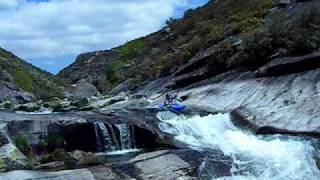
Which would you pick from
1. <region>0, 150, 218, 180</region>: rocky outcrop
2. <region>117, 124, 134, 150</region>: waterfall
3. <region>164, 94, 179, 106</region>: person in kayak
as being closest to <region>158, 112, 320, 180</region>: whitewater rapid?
<region>0, 150, 218, 180</region>: rocky outcrop

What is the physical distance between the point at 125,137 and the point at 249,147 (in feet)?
18.8

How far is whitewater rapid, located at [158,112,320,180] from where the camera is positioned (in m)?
18.0

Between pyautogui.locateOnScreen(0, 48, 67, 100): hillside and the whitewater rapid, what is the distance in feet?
161

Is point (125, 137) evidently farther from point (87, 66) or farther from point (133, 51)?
point (87, 66)

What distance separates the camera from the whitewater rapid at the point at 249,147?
17953mm

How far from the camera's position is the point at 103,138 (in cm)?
2398

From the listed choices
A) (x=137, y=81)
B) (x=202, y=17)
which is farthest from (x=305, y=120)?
(x=202, y=17)

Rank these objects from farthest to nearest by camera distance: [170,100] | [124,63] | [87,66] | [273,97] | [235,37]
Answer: [87,66] → [124,63] → [235,37] → [170,100] → [273,97]

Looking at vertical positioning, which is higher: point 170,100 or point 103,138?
point 170,100

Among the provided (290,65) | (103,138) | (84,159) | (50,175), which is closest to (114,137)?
(103,138)

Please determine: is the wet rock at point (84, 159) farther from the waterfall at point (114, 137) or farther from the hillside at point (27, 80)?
the hillside at point (27, 80)

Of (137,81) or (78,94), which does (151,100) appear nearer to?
(137,81)

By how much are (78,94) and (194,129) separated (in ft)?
138

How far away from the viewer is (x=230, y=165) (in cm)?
1862
